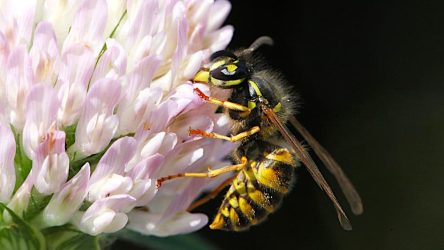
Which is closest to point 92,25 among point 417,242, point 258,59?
point 258,59

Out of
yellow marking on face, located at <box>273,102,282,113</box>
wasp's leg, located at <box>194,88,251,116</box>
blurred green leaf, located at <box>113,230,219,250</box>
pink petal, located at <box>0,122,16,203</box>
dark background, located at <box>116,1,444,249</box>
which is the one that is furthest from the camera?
dark background, located at <box>116,1,444,249</box>

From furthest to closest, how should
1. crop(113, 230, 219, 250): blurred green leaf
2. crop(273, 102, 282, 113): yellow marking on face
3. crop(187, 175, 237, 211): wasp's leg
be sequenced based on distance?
crop(113, 230, 219, 250): blurred green leaf < crop(187, 175, 237, 211): wasp's leg < crop(273, 102, 282, 113): yellow marking on face

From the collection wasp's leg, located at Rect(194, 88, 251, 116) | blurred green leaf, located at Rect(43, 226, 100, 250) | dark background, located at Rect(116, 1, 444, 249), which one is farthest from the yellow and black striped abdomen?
dark background, located at Rect(116, 1, 444, 249)

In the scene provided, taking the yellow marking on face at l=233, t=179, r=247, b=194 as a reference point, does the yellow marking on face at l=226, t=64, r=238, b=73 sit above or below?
above

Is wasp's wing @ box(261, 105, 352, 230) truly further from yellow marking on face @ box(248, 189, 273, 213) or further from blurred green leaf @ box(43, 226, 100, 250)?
blurred green leaf @ box(43, 226, 100, 250)

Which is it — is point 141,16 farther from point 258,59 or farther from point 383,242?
point 383,242

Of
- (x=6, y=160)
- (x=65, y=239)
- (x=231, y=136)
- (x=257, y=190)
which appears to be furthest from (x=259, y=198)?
(x=6, y=160)

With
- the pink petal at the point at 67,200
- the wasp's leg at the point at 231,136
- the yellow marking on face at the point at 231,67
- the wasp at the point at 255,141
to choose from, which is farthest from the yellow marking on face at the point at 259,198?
the pink petal at the point at 67,200
